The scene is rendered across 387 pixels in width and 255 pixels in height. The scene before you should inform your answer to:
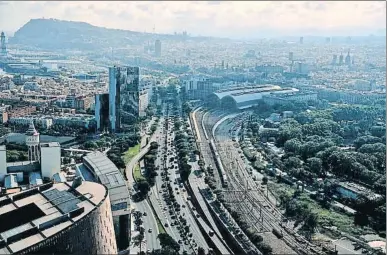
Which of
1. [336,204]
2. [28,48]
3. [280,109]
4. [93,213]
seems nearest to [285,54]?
[28,48]

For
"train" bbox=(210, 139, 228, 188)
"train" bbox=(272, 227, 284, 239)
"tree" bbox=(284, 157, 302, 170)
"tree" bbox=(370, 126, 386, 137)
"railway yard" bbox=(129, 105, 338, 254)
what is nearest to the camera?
"railway yard" bbox=(129, 105, 338, 254)

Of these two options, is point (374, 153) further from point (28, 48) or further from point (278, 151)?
point (28, 48)

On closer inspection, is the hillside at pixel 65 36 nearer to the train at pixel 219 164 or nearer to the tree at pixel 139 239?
the train at pixel 219 164

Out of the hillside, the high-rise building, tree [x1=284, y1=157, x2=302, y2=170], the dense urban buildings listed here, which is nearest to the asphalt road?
the dense urban buildings

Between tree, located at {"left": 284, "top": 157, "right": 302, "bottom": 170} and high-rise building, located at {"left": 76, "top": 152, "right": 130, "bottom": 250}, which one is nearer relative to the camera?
high-rise building, located at {"left": 76, "top": 152, "right": 130, "bottom": 250}

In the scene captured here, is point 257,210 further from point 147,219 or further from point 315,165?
point 315,165

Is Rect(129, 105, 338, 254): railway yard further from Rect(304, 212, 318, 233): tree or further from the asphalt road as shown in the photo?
Rect(304, 212, 318, 233): tree

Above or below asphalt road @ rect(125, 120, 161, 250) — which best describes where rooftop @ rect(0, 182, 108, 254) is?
above
